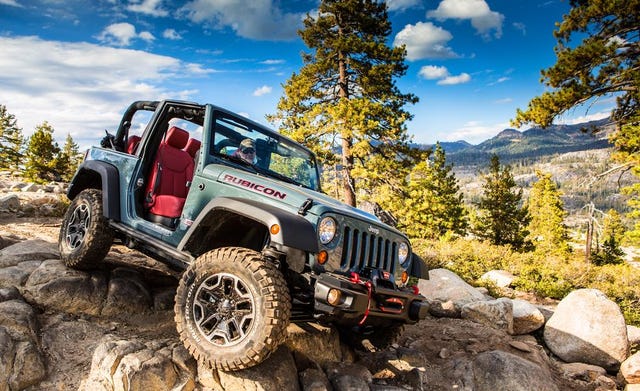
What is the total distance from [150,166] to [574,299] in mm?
7562

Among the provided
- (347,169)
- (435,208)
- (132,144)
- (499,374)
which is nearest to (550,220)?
(435,208)

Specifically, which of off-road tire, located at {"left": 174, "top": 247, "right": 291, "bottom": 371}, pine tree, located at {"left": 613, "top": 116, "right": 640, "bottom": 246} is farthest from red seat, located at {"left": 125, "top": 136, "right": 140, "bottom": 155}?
pine tree, located at {"left": 613, "top": 116, "right": 640, "bottom": 246}

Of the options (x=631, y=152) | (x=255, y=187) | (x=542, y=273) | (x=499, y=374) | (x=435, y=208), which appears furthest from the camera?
(x=435, y=208)

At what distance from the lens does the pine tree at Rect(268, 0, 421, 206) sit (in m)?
20.4

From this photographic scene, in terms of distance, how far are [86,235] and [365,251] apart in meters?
3.58

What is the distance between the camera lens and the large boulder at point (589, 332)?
285 inches

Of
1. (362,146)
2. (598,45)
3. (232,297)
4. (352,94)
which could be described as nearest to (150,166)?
(232,297)

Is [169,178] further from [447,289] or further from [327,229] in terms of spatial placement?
[447,289]

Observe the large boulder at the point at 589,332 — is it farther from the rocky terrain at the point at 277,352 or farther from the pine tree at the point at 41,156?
the pine tree at the point at 41,156

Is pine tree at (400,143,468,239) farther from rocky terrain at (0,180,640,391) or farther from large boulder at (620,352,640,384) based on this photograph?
large boulder at (620,352,640,384)

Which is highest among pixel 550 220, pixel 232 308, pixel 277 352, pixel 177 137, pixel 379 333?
pixel 177 137

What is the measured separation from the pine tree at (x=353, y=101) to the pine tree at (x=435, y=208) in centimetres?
469

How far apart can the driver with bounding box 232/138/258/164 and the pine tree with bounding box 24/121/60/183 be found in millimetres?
43970

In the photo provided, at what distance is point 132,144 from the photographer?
6.31 meters
